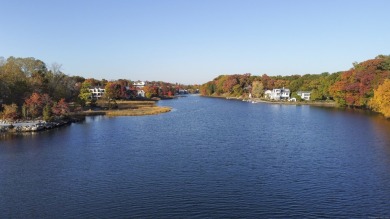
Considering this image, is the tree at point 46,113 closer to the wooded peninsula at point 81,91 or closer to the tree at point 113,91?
the wooded peninsula at point 81,91

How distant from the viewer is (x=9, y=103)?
34656 mm

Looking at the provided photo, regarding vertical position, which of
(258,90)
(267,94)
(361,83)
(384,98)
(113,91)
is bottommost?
(384,98)

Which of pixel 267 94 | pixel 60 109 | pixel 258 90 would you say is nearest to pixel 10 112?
pixel 60 109

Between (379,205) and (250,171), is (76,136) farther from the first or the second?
(379,205)

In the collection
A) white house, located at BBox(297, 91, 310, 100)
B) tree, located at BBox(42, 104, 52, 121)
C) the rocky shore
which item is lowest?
the rocky shore

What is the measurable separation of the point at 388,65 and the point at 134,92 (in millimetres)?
50129

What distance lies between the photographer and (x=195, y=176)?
14.9m

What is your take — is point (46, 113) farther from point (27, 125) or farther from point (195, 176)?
point (195, 176)

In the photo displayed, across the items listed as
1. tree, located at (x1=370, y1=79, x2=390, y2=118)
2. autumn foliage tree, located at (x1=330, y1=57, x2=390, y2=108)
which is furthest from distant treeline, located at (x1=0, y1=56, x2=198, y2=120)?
autumn foliage tree, located at (x1=330, y1=57, x2=390, y2=108)

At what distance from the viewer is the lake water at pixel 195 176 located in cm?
1148

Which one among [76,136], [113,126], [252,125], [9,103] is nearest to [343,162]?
[252,125]

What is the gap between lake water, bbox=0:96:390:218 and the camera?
37.7 feet

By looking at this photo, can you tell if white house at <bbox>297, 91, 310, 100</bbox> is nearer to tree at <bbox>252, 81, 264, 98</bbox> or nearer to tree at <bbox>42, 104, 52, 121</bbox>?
tree at <bbox>252, 81, 264, 98</bbox>

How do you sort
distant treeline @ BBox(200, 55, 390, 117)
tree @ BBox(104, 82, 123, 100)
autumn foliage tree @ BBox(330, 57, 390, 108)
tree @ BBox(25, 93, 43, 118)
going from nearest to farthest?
tree @ BBox(25, 93, 43, 118)
distant treeline @ BBox(200, 55, 390, 117)
autumn foliage tree @ BBox(330, 57, 390, 108)
tree @ BBox(104, 82, 123, 100)
